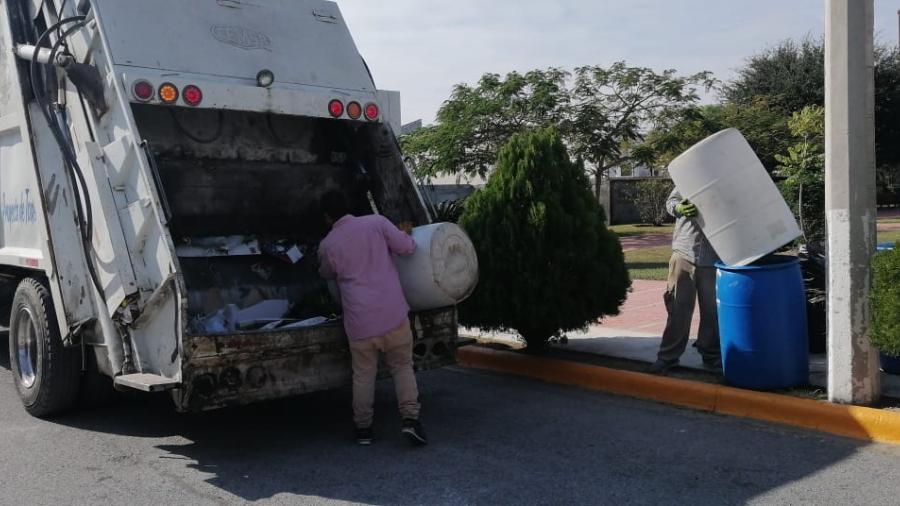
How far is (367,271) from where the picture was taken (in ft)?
16.4

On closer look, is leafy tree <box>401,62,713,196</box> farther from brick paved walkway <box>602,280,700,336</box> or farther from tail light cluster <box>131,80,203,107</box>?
tail light cluster <box>131,80,203,107</box>

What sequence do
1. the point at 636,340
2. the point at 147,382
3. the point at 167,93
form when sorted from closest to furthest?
the point at 147,382 → the point at 167,93 → the point at 636,340

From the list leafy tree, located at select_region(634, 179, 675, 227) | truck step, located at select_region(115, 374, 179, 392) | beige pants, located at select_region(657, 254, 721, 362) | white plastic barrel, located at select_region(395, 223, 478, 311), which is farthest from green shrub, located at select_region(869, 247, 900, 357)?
leafy tree, located at select_region(634, 179, 675, 227)

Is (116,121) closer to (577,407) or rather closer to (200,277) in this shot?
(200,277)

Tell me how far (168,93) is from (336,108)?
1135mm

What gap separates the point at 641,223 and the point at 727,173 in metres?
21.9

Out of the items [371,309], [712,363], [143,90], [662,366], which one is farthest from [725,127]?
[143,90]

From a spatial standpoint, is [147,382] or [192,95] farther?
[192,95]

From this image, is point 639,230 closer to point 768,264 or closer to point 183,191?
point 768,264

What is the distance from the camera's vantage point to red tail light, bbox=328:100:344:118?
572cm

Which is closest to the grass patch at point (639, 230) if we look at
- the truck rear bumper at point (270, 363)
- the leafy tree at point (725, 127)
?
the leafy tree at point (725, 127)

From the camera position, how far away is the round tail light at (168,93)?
5.00 m

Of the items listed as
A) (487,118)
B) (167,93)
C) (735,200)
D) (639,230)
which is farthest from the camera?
(639,230)

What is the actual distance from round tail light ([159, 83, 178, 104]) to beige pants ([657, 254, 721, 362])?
11.7 feet
